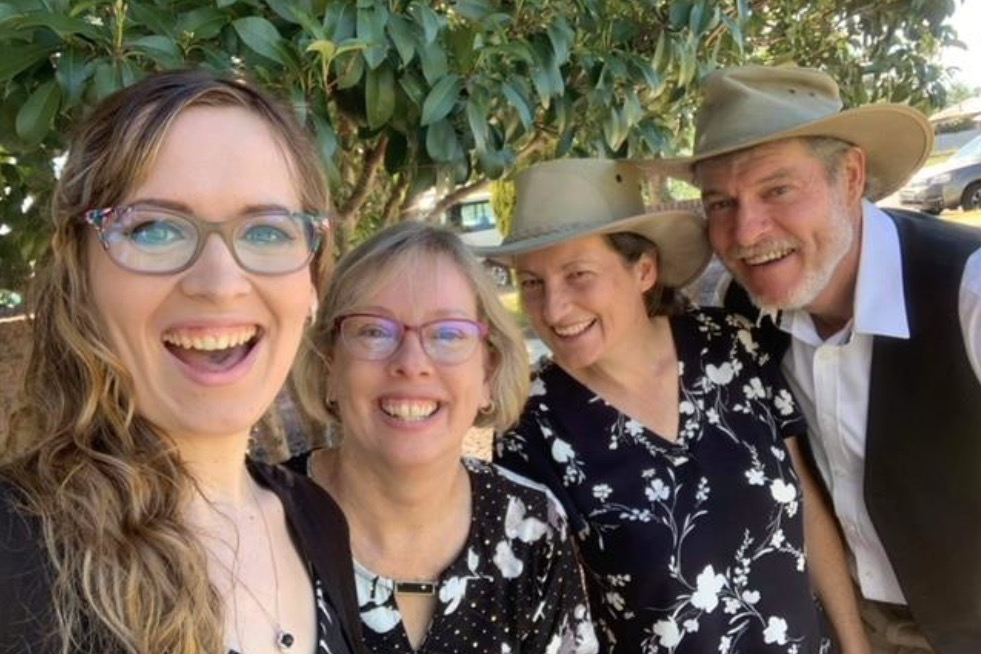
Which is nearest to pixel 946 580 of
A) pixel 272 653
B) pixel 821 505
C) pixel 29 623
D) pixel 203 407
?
pixel 821 505

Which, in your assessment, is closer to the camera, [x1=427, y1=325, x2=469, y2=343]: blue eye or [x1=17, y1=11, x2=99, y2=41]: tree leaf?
[x1=17, y1=11, x2=99, y2=41]: tree leaf

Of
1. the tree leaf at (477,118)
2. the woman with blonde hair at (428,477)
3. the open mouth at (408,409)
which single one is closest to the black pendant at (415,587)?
the woman with blonde hair at (428,477)

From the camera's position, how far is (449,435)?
2289 millimetres

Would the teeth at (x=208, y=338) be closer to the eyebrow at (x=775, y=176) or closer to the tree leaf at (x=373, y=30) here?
the tree leaf at (x=373, y=30)

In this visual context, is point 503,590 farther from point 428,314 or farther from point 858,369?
point 858,369

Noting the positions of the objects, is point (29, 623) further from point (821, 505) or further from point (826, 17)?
point (826, 17)

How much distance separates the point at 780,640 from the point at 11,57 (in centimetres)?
235

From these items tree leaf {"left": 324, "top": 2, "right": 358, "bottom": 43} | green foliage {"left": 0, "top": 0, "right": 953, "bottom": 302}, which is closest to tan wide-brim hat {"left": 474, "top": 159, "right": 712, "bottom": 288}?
green foliage {"left": 0, "top": 0, "right": 953, "bottom": 302}

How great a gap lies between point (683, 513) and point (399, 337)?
92cm

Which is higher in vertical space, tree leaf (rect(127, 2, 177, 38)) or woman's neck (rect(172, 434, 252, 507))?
tree leaf (rect(127, 2, 177, 38))

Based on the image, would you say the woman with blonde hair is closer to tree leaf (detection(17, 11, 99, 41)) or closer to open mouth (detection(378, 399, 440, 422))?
open mouth (detection(378, 399, 440, 422))

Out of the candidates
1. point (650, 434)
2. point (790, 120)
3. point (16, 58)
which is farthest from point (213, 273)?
point (790, 120)

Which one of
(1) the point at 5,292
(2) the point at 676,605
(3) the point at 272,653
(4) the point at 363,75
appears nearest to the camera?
(3) the point at 272,653

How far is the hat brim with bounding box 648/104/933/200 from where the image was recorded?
2.91 m
